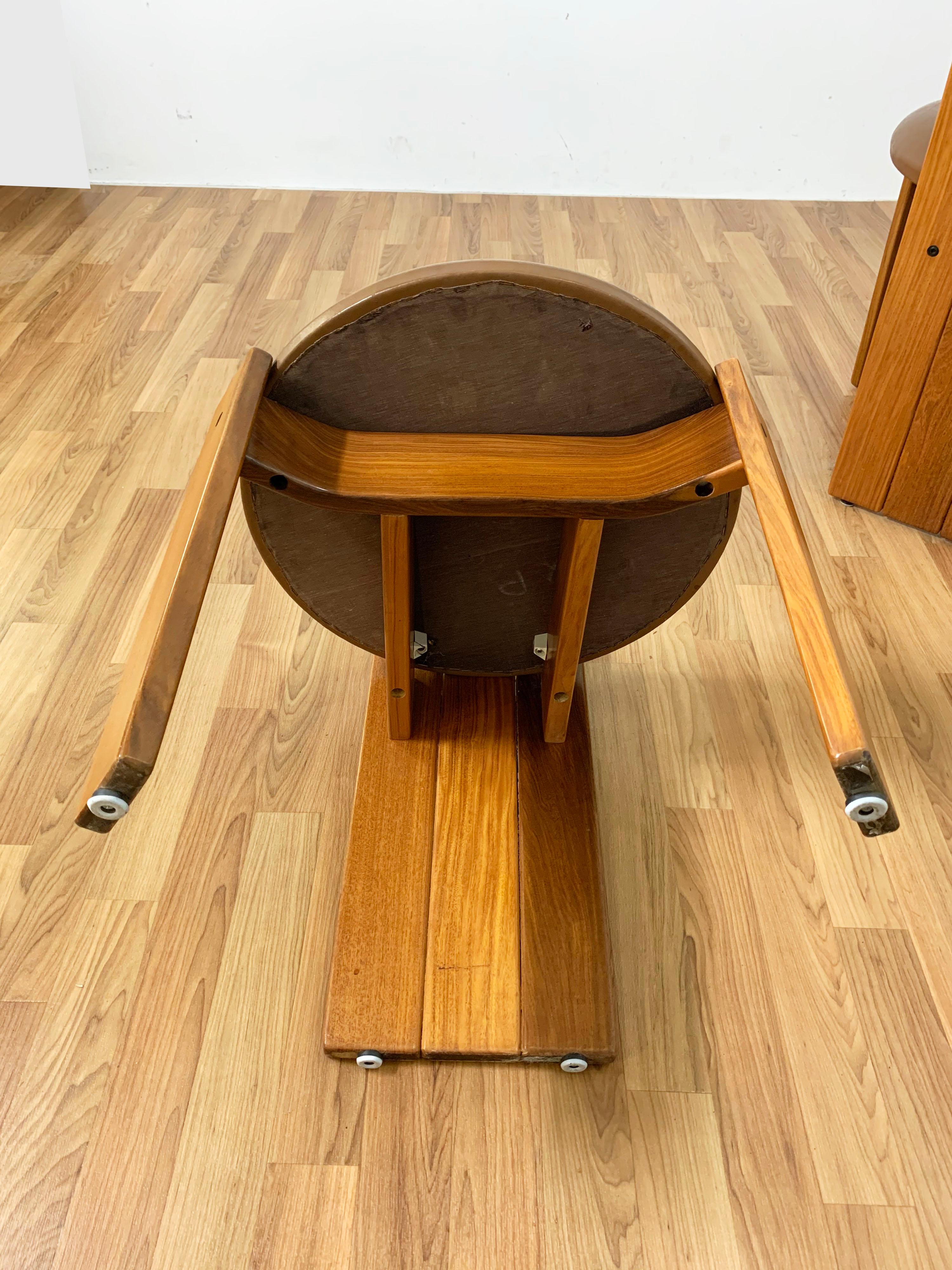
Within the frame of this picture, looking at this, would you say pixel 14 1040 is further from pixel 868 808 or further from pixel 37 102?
pixel 37 102

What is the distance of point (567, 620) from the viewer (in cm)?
129

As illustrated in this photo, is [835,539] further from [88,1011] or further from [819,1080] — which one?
[88,1011]

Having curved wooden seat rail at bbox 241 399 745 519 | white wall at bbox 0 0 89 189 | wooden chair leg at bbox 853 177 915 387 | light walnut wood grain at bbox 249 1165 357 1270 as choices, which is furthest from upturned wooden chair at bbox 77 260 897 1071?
white wall at bbox 0 0 89 189

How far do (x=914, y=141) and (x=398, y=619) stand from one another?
141cm

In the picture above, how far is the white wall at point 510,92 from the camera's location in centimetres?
335

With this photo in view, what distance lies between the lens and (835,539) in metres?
2.02

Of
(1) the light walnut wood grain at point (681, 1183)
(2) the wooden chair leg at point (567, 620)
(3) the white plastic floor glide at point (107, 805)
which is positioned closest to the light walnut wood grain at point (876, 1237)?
(1) the light walnut wood grain at point (681, 1183)

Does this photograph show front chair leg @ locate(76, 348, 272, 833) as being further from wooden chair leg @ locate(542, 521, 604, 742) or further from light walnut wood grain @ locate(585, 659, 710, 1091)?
light walnut wood grain @ locate(585, 659, 710, 1091)

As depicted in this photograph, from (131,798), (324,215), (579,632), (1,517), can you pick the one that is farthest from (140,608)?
(324,215)

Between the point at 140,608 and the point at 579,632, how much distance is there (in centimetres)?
85

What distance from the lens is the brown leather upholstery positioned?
77.2 inches

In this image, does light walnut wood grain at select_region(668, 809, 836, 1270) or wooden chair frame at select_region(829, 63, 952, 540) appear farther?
wooden chair frame at select_region(829, 63, 952, 540)

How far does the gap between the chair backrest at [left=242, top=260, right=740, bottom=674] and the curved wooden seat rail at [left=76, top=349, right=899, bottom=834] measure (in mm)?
27

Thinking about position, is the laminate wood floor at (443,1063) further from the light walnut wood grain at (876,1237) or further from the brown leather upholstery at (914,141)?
the brown leather upholstery at (914,141)
